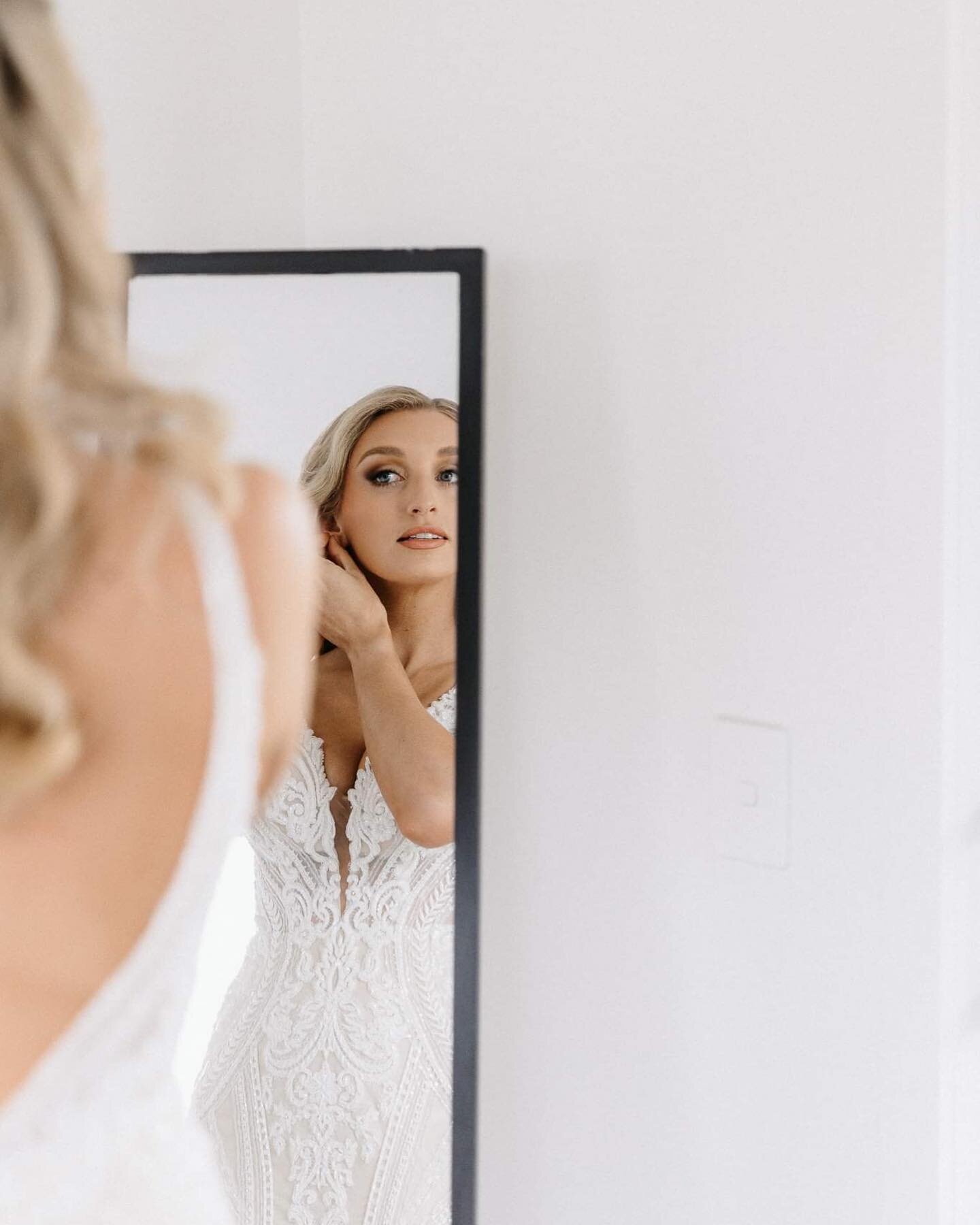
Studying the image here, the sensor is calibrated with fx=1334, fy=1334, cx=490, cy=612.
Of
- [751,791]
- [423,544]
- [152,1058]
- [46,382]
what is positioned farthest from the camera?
[423,544]

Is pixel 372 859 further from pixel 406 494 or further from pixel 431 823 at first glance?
pixel 406 494

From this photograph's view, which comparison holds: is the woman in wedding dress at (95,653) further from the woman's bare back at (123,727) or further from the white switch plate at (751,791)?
the white switch plate at (751,791)

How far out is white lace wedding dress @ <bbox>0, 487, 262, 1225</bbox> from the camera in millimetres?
668

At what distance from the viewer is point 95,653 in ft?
2.17

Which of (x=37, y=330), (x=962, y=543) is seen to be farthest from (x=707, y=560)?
(x=37, y=330)

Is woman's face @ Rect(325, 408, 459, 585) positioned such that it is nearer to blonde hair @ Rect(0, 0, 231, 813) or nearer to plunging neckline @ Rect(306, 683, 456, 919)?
plunging neckline @ Rect(306, 683, 456, 919)

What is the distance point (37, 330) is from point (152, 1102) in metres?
0.46

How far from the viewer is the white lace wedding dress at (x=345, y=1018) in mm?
1484

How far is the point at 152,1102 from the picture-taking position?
0.79 meters

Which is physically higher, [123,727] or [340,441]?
[340,441]

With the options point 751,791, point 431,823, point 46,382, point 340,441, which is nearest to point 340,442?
point 340,441

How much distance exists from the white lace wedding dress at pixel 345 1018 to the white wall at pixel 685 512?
124 millimetres

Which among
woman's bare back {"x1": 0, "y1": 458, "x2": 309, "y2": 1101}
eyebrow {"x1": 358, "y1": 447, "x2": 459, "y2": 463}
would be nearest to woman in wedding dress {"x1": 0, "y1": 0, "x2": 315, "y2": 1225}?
woman's bare back {"x1": 0, "y1": 458, "x2": 309, "y2": 1101}

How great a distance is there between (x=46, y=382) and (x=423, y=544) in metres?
0.82
